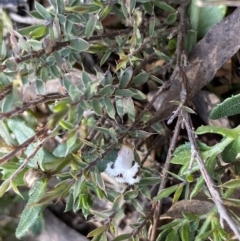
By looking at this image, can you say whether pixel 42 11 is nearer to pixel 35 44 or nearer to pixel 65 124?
pixel 35 44

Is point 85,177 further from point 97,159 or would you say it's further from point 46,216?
point 46,216

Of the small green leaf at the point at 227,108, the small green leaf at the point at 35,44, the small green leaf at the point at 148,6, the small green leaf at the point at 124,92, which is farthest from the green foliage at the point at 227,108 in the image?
the small green leaf at the point at 35,44

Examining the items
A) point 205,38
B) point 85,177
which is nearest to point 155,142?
point 205,38

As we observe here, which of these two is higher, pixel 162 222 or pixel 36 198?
pixel 36 198

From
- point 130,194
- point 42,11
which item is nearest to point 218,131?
point 130,194

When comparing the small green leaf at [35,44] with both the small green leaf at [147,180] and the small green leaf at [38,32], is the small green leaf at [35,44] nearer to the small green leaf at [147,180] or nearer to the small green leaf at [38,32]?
the small green leaf at [38,32]

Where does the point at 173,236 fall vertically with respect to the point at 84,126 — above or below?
below

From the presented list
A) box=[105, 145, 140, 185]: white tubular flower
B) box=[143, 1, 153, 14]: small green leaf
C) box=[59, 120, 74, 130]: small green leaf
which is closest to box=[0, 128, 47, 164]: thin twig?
box=[59, 120, 74, 130]: small green leaf
